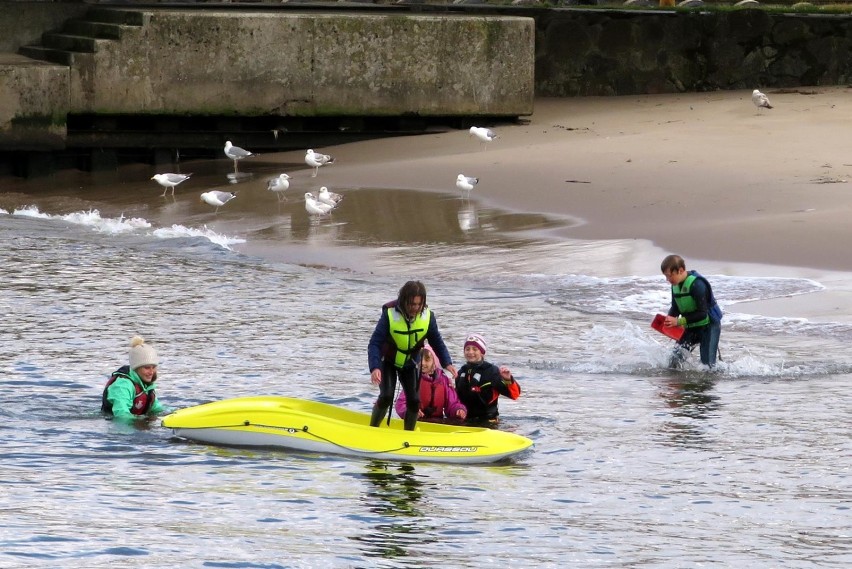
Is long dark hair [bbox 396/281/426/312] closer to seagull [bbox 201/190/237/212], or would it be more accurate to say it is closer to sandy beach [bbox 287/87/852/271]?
sandy beach [bbox 287/87/852/271]

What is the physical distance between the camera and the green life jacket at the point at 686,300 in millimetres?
10352

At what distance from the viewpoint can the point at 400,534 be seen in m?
7.26

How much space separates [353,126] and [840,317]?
11282 mm

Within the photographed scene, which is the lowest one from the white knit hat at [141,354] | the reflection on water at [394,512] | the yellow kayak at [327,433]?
the reflection on water at [394,512]

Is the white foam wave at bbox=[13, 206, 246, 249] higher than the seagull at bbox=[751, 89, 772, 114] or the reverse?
the reverse

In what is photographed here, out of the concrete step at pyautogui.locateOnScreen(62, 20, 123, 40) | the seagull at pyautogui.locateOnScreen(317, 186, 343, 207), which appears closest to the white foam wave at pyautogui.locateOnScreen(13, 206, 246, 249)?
the seagull at pyautogui.locateOnScreen(317, 186, 343, 207)

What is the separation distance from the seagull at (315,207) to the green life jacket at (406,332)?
26.2ft

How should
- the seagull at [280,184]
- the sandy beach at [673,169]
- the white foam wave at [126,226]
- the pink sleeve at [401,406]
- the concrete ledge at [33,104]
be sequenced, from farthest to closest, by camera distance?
the concrete ledge at [33,104]
the seagull at [280,184]
the white foam wave at [126,226]
the sandy beach at [673,169]
the pink sleeve at [401,406]

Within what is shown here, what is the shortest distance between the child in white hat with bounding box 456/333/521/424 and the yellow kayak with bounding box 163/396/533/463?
0.44m

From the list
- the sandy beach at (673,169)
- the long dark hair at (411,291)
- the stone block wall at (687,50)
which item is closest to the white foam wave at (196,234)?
the sandy beach at (673,169)

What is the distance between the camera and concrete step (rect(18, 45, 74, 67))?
2036 centimetres

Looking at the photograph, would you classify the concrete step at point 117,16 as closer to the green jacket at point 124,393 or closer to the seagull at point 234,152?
the seagull at point 234,152

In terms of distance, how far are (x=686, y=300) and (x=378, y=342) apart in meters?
2.91

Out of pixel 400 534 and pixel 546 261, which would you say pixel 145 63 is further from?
pixel 400 534
